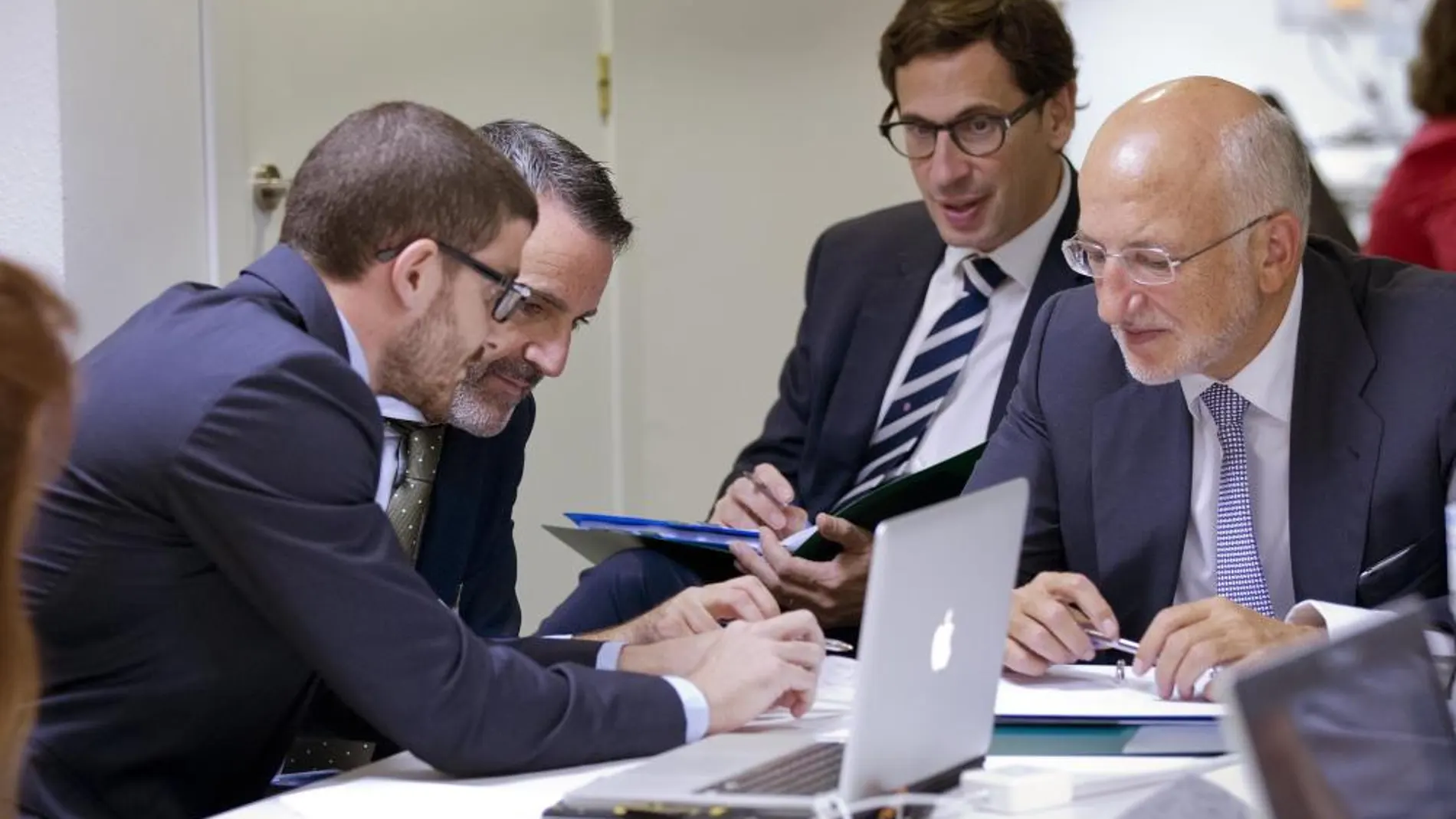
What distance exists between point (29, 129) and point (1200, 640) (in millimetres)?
1997

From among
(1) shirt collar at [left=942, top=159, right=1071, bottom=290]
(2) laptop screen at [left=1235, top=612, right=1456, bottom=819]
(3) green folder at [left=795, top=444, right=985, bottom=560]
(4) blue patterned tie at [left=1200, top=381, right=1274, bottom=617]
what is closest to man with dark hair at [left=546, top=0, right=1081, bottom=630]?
(1) shirt collar at [left=942, top=159, right=1071, bottom=290]

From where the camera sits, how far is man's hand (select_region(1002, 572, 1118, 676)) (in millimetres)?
2127

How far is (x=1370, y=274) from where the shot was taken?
2500 millimetres

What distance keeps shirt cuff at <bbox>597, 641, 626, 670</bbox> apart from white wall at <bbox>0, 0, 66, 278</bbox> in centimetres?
134

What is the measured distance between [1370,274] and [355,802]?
1496 millimetres

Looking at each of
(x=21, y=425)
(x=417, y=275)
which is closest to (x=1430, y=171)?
(x=417, y=275)

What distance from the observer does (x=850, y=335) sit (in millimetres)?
3312

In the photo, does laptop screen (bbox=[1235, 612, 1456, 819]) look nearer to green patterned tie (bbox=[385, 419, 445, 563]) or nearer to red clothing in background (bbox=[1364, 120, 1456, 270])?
green patterned tie (bbox=[385, 419, 445, 563])

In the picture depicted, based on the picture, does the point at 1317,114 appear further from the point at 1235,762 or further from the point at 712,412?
the point at 1235,762

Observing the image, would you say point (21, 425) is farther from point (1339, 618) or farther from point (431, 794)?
point (1339, 618)

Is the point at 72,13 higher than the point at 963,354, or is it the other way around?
the point at 72,13

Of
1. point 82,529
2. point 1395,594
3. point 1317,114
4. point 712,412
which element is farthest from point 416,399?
point 1317,114

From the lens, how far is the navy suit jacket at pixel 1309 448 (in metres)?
2.29

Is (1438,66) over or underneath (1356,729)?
over
